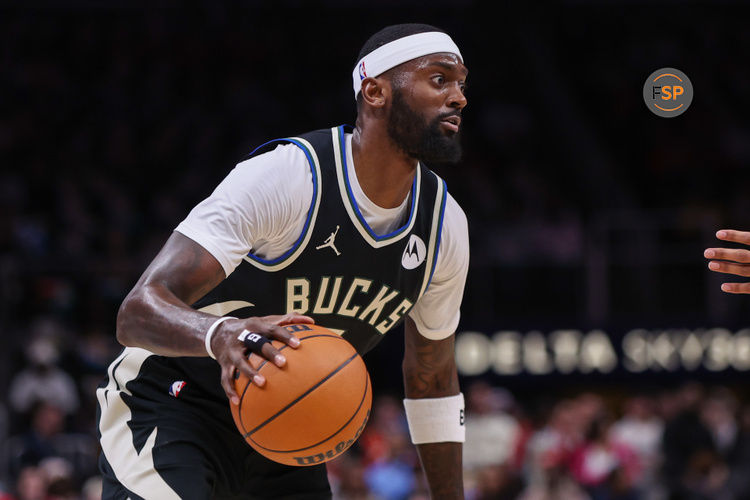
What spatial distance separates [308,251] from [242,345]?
817mm

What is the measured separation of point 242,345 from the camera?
9.75ft

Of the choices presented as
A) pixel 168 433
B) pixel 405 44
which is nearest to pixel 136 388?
pixel 168 433

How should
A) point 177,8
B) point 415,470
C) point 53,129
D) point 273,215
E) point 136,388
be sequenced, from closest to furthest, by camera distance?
point 273,215
point 136,388
point 415,470
point 53,129
point 177,8

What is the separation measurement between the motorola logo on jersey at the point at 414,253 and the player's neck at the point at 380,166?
0.56 feet

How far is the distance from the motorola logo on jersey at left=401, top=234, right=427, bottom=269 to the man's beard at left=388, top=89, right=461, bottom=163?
12.5 inches

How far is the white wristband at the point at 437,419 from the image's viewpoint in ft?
14.2

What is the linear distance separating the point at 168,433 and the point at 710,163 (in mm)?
12664

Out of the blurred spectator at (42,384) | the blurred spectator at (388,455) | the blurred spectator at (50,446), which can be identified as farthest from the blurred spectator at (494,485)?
the blurred spectator at (42,384)

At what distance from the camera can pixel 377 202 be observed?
12.8ft

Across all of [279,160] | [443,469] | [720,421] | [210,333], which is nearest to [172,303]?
[210,333]

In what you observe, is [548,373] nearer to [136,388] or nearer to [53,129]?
[53,129]

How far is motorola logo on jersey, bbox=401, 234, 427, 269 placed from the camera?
3957 mm

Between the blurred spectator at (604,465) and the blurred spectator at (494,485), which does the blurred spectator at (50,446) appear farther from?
the blurred spectator at (604,465)

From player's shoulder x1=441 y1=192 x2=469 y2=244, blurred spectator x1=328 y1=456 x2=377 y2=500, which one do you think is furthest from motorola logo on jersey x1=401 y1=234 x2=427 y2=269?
blurred spectator x1=328 y1=456 x2=377 y2=500
